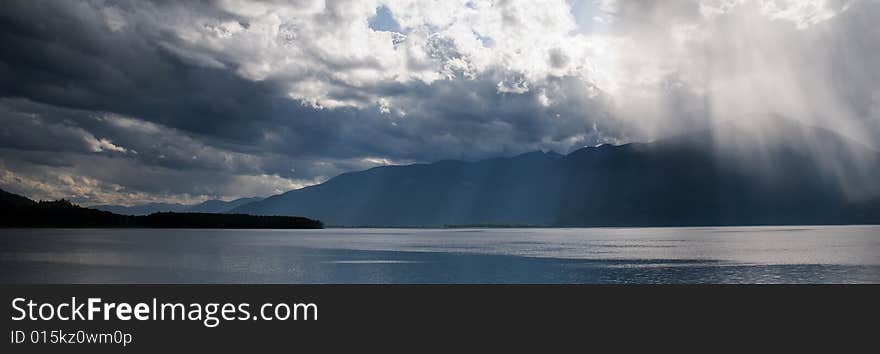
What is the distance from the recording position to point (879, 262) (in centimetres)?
9012

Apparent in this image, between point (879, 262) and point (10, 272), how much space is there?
11633cm

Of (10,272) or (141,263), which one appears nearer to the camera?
(10,272)
